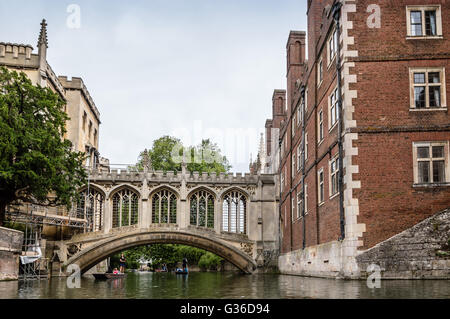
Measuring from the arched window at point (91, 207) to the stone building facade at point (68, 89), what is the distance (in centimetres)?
298

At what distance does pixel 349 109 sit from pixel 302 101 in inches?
368

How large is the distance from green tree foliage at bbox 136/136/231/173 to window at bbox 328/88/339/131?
29.4 m

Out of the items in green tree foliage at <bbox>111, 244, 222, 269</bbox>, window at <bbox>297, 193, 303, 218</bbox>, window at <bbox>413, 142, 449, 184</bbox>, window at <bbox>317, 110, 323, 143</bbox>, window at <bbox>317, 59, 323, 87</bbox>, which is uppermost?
window at <bbox>317, 59, 323, 87</bbox>

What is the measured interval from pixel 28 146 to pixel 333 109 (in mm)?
13045

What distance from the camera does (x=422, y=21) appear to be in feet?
60.6

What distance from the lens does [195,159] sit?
180 ft

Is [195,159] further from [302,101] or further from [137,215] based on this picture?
[302,101]

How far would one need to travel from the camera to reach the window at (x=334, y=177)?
19125 millimetres

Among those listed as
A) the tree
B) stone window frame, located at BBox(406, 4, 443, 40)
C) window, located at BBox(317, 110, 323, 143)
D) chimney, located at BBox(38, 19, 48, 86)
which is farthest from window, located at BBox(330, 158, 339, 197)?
chimney, located at BBox(38, 19, 48, 86)

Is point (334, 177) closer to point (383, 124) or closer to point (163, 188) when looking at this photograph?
point (383, 124)

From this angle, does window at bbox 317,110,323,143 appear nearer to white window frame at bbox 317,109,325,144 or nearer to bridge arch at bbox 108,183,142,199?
white window frame at bbox 317,109,325,144

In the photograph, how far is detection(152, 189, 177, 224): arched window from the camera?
113 feet
